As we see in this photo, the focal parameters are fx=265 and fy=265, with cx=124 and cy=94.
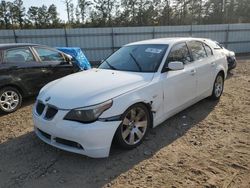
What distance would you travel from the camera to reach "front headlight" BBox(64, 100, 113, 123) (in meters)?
3.50

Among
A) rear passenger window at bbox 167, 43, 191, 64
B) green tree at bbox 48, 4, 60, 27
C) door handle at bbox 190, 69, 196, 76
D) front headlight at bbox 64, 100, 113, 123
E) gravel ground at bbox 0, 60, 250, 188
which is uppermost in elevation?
green tree at bbox 48, 4, 60, 27

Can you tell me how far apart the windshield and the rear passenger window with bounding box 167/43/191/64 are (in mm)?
161

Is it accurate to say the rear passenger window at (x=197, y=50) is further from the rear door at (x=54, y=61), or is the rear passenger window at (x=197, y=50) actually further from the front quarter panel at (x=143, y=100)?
the rear door at (x=54, y=61)

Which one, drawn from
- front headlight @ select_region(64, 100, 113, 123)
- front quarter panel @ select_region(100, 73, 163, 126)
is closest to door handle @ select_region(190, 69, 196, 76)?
front quarter panel @ select_region(100, 73, 163, 126)

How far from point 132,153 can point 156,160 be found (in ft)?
1.29

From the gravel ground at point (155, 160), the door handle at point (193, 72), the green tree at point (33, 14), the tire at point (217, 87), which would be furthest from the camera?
the green tree at point (33, 14)

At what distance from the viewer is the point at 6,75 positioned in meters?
5.98

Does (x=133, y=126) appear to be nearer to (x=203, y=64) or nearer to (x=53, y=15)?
(x=203, y=64)

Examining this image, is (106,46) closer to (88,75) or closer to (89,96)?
(88,75)

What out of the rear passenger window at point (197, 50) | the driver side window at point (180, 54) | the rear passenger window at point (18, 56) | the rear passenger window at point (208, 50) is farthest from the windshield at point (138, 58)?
the rear passenger window at point (18, 56)

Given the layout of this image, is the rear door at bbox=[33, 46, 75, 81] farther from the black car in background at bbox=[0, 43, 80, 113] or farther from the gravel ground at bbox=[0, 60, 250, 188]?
the gravel ground at bbox=[0, 60, 250, 188]

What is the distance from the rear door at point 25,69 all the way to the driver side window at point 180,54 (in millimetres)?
3496

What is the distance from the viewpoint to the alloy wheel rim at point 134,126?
3.91m

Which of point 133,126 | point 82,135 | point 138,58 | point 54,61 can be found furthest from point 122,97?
point 54,61
